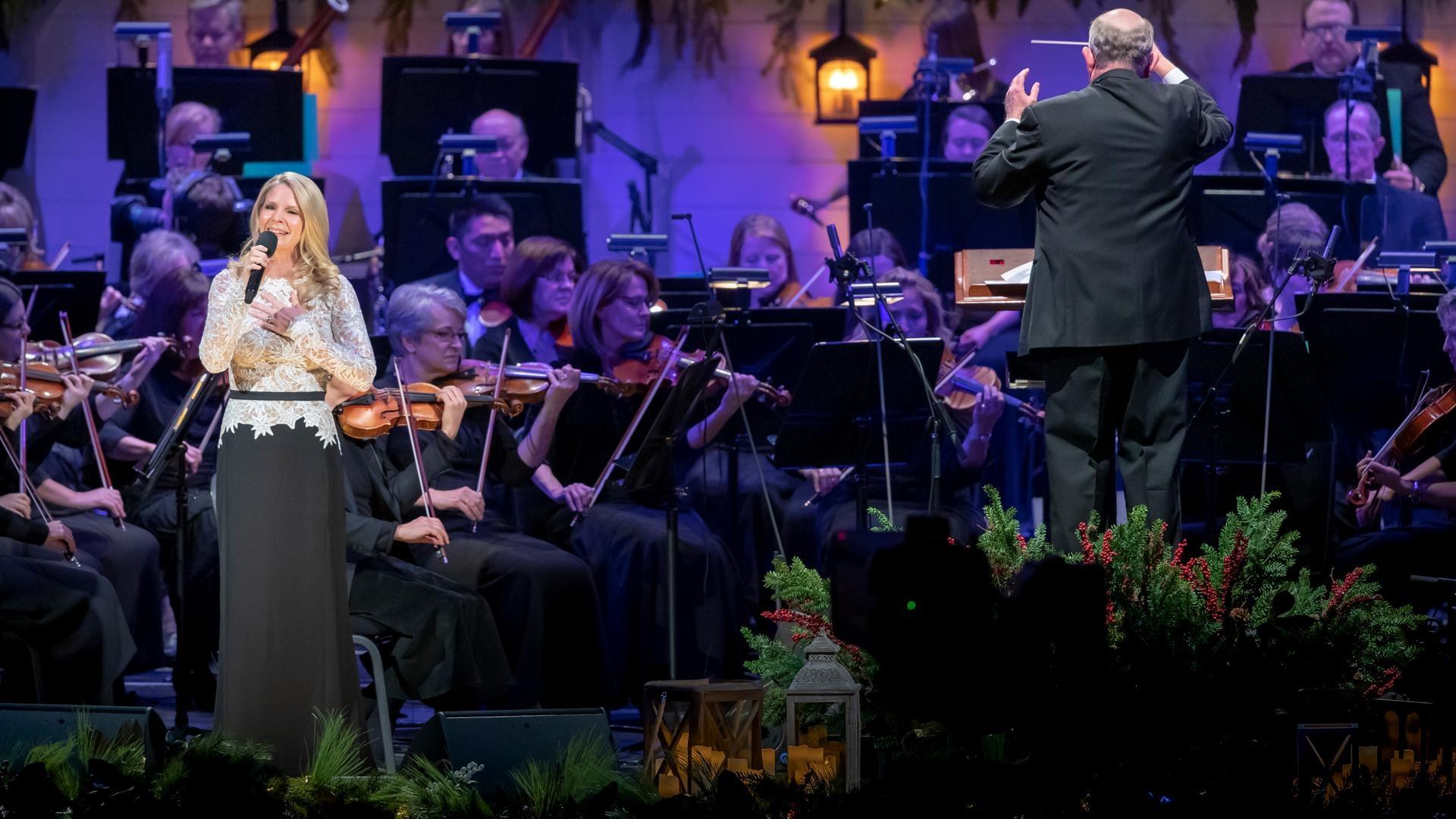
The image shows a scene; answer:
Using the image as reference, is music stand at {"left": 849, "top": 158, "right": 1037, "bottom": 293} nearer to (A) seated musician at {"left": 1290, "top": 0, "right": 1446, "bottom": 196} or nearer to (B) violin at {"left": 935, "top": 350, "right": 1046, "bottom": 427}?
(B) violin at {"left": 935, "top": 350, "right": 1046, "bottom": 427}

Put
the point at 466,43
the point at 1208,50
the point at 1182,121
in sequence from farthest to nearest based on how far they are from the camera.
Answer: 1. the point at 1208,50
2. the point at 466,43
3. the point at 1182,121

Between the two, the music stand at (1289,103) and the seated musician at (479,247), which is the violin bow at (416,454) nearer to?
the seated musician at (479,247)

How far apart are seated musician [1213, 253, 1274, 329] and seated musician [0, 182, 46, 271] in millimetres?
4862

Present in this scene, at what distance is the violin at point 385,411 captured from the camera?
4.46 m

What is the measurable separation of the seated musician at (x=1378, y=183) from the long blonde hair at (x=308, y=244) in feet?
18.3

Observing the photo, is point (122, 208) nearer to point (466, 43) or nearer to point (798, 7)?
point (466, 43)

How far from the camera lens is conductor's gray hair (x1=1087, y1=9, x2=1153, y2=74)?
137 inches

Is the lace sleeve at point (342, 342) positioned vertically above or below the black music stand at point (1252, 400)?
above

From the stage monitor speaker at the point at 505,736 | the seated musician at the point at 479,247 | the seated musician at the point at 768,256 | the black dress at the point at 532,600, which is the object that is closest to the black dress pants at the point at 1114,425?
the stage monitor speaker at the point at 505,736

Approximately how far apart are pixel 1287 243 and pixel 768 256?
2.21 m

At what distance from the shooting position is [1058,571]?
283 centimetres

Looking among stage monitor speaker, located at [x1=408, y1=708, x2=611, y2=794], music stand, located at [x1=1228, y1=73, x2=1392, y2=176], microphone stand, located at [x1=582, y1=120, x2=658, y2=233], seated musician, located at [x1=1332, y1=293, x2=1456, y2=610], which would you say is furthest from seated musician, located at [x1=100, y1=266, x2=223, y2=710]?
music stand, located at [x1=1228, y1=73, x2=1392, y2=176]

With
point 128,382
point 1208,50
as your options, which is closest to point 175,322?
point 128,382

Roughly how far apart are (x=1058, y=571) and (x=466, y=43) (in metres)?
6.44
